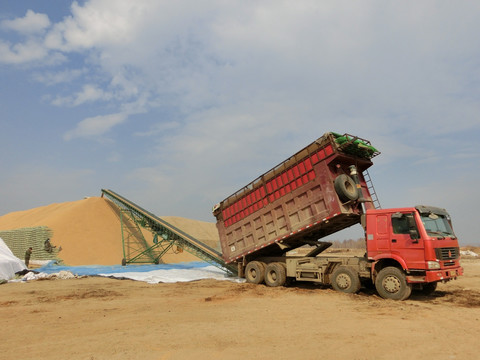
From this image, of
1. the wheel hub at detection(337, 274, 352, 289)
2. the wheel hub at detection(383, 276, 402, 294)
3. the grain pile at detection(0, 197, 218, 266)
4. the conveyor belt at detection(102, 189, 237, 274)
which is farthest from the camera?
the grain pile at detection(0, 197, 218, 266)

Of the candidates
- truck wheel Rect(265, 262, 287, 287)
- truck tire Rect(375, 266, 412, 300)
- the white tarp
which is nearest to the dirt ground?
truck tire Rect(375, 266, 412, 300)

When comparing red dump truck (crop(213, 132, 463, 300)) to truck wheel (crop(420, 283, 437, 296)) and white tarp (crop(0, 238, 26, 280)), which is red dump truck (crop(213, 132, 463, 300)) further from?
white tarp (crop(0, 238, 26, 280))

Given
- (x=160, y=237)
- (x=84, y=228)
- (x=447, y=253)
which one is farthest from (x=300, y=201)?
(x=84, y=228)

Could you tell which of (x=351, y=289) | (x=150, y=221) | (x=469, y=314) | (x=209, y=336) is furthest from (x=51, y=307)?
(x=150, y=221)

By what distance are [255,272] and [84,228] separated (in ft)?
54.9

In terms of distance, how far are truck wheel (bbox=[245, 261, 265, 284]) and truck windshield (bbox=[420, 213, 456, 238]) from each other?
22.2ft

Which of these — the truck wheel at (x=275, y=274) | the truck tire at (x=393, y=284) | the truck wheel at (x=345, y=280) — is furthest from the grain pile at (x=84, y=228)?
the truck tire at (x=393, y=284)

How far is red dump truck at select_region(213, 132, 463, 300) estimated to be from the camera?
9.20 m

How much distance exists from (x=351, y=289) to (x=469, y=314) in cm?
340

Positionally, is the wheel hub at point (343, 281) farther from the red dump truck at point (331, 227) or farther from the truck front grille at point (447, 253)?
the truck front grille at point (447, 253)

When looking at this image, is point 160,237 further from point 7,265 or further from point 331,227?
point 331,227

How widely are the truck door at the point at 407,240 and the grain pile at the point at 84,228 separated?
765 inches

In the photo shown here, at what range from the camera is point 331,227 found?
12625mm

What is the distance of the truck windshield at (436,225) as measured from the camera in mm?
9242
